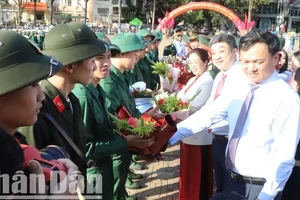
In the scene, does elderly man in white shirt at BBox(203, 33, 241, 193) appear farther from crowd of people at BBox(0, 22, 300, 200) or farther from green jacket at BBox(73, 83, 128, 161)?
green jacket at BBox(73, 83, 128, 161)

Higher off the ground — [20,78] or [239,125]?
[20,78]

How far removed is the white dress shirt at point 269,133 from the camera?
2.14m

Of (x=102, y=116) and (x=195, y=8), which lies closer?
(x=102, y=116)

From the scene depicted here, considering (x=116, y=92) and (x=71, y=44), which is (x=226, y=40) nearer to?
(x=116, y=92)

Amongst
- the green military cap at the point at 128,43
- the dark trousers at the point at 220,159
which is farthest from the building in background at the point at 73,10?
the dark trousers at the point at 220,159

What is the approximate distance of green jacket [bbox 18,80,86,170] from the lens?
185cm

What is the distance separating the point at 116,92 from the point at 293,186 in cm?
176

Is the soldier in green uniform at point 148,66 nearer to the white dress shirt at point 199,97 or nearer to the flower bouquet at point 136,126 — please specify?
the white dress shirt at point 199,97

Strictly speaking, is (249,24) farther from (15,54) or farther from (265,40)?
(15,54)

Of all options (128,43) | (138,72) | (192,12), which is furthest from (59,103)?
(192,12)

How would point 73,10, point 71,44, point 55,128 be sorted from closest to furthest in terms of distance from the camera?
1. point 55,128
2. point 71,44
3. point 73,10

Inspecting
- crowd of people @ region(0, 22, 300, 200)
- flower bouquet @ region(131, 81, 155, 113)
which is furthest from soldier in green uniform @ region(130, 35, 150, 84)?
crowd of people @ region(0, 22, 300, 200)

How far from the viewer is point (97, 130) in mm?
2584

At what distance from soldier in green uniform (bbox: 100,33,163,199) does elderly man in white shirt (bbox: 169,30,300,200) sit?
115cm
